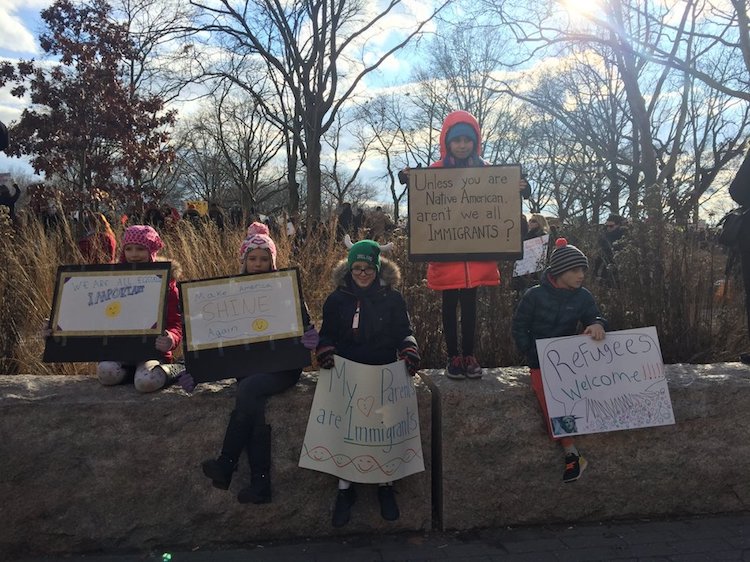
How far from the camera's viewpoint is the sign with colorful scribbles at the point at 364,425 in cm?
309

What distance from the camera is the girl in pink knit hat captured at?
3.17m

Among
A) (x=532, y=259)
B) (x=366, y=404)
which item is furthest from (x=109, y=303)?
(x=532, y=259)

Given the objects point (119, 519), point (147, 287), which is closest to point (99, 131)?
point (147, 287)

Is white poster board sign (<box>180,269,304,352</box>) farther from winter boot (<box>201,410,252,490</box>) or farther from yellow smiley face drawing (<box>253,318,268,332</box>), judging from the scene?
winter boot (<box>201,410,252,490</box>)

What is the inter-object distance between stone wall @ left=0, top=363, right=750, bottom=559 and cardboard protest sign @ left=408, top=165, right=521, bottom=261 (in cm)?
81

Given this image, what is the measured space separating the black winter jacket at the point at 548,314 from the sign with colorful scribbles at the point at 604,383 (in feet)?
0.36

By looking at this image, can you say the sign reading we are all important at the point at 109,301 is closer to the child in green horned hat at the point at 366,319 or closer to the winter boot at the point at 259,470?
the winter boot at the point at 259,470

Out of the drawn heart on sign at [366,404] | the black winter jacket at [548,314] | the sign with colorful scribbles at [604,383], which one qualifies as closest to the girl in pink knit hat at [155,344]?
the drawn heart on sign at [366,404]

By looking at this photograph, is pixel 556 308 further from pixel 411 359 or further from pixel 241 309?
pixel 241 309

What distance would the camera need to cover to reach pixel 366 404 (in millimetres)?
3160

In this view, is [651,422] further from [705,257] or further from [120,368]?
[120,368]

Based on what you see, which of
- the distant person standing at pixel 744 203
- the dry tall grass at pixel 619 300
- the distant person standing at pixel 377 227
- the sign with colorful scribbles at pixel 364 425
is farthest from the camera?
the distant person standing at pixel 377 227

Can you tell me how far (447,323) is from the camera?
3.66 m

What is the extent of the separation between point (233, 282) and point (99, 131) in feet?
28.1
